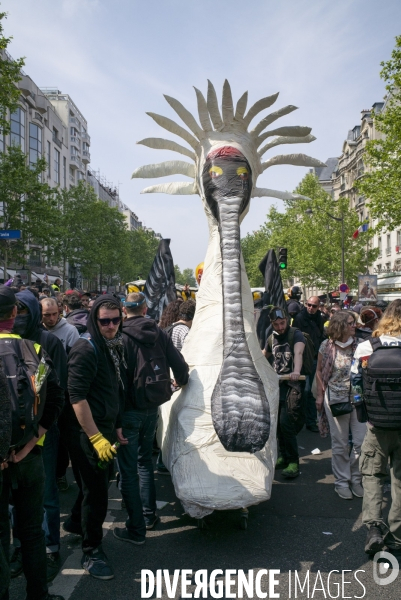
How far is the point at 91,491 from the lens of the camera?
128 inches

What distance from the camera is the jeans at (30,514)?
8.71 feet

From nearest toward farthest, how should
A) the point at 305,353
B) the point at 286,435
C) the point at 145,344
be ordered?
the point at 145,344 < the point at 286,435 < the point at 305,353

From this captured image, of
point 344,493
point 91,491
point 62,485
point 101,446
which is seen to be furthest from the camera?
point 62,485

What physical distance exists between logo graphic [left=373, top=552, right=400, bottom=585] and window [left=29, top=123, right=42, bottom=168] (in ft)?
131

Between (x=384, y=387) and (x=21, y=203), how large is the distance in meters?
19.6

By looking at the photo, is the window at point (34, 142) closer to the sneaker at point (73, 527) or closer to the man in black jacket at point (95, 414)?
the sneaker at point (73, 527)

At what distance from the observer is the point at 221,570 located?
329cm

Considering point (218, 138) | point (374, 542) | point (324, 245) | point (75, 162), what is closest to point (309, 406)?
point (374, 542)

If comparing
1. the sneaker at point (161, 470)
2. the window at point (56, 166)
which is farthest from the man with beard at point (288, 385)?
the window at point (56, 166)

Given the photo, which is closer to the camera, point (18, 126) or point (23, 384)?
point (23, 384)

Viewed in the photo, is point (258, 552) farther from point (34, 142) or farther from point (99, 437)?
point (34, 142)

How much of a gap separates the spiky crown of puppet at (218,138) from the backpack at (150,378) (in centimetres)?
172

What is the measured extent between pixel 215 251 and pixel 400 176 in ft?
43.1

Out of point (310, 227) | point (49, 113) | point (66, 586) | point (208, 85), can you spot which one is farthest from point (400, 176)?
point (49, 113)
